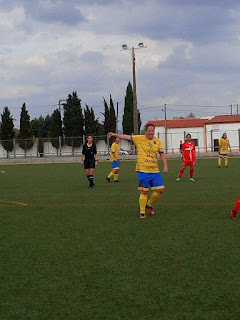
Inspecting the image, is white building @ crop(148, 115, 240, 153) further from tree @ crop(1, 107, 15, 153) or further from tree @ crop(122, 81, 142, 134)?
tree @ crop(1, 107, 15, 153)

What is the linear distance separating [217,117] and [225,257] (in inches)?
3010

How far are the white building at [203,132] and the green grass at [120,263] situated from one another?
39433 mm

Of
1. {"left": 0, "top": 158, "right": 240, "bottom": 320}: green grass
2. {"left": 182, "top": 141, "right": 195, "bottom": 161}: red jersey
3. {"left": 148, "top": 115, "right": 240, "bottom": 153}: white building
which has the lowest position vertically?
{"left": 0, "top": 158, "right": 240, "bottom": 320}: green grass

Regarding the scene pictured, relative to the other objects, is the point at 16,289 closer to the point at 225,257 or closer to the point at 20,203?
the point at 225,257

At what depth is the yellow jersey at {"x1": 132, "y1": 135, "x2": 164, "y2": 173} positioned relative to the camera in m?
9.86

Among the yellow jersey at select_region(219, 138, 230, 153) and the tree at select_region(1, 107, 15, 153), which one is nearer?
the yellow jersey at select_region(219, 138, 230, 153)

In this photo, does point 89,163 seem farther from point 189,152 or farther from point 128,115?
point 128,115

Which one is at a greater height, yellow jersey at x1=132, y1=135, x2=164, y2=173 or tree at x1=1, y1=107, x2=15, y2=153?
tree at x1=1, y1=107, x2=15, y2=153

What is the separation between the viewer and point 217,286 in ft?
17.0

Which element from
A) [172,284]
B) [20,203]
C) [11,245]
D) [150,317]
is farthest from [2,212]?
[150,317]

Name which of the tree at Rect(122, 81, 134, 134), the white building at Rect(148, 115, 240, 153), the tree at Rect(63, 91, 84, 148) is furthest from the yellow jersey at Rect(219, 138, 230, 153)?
the tree at Rect(122, 81, 134, 134)

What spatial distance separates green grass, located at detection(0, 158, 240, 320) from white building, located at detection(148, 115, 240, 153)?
1552 inches

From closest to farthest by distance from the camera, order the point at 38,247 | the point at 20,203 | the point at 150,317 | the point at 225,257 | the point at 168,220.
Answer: the point at 150,317 < the point at 225,257 < the point at 38,247 < the point at 168,220 < the point at 20,203

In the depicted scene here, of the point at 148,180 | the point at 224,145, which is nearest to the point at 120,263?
the point at 148,180
